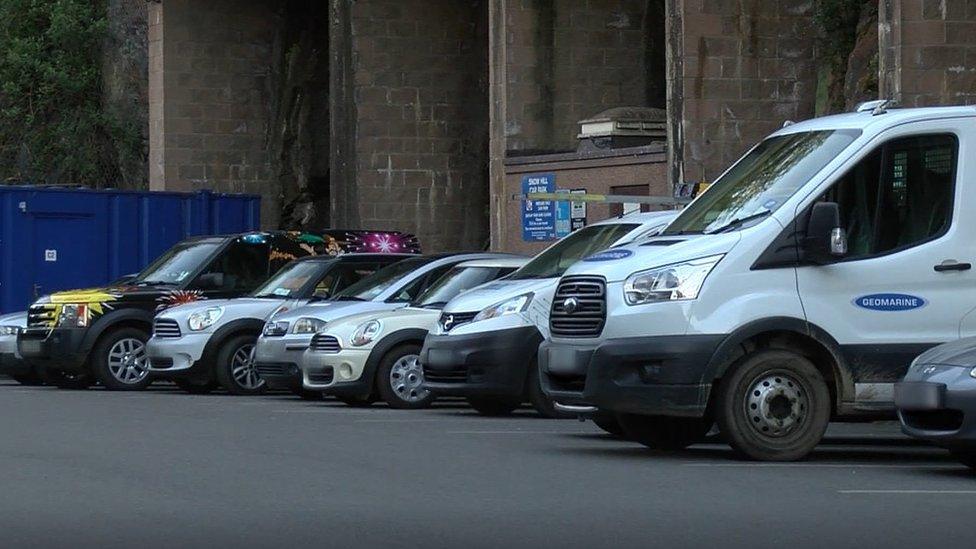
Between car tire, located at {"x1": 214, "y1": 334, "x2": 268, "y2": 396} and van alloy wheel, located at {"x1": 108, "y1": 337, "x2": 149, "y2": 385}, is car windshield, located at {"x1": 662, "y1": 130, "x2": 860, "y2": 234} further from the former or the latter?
van alloy wheel, located at {"x1": 108, "y1": 337, "x2": 149, "y2": 385}

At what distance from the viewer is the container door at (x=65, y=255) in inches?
1074

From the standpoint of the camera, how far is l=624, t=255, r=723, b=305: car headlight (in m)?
12.3

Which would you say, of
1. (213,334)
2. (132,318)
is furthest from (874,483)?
(132,318)

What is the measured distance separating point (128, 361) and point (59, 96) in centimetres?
2268

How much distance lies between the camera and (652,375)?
12398 mm

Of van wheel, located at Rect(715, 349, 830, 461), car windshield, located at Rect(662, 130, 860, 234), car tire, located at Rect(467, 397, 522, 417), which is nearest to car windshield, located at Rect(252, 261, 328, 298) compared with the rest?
car tire, located at Rect(467, 397, 522, 417)

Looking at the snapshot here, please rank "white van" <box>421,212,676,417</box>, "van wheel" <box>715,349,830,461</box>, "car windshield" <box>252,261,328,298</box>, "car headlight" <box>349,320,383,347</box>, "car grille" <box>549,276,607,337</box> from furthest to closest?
"car windshield" <box>252,261,328,298</box>, "car headlight" <box>349,320,383,347</box>, "white van" <box>421,212,676,417</box>, "car grille" <box>549,276,607,337</box>, "van wheel" <box>715,349,830,461</box>

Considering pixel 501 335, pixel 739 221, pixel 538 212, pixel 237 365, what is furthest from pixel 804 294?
pixel 538 212

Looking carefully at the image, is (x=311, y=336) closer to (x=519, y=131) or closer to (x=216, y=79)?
(x=519, y=131)

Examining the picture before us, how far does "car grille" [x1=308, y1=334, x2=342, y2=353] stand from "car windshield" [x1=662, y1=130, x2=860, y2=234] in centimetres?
591

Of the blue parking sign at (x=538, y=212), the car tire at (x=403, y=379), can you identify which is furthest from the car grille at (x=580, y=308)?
the blue parking sign at (x=538, y=212)

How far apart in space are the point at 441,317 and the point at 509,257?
2.78 metres

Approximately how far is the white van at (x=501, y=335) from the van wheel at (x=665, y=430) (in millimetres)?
2359

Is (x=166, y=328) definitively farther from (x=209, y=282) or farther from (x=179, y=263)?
(x=179, y=263)
